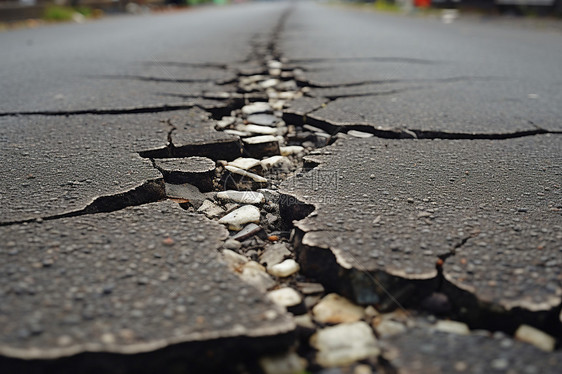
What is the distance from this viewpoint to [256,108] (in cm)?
247

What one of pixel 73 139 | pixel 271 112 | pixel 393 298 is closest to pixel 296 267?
pixel 393 298

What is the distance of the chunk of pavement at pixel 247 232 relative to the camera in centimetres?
127

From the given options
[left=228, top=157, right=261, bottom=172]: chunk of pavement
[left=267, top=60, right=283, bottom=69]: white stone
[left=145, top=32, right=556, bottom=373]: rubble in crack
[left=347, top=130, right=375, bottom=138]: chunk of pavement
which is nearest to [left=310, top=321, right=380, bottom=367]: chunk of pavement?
[left=145, top=32, right=556, bottom=373]: rubble in crack

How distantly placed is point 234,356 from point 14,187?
0.99 m

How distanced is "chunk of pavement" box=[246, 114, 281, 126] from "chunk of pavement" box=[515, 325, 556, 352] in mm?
1580

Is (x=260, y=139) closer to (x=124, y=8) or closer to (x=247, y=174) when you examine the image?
(x=247, y=174)

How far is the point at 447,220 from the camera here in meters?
1.24

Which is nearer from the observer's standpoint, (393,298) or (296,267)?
(393,298)

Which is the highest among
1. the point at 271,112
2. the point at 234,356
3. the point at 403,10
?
the point at 403,10

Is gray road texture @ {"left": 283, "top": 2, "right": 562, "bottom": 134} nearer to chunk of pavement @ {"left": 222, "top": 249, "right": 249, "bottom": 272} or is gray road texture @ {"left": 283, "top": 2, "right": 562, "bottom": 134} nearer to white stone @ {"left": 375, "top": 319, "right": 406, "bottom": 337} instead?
chunk of pavement @ {"left": 222, "top": 249, "right": 249, "bottom": 272}

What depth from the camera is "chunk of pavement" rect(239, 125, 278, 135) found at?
6.91 feet

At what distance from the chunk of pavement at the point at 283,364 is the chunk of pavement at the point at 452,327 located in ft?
0.89

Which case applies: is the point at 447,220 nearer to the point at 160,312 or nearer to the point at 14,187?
the point at 160,312

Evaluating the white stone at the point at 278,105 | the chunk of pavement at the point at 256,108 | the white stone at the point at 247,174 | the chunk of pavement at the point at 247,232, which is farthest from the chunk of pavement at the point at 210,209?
the white stone at the point at 278,105
